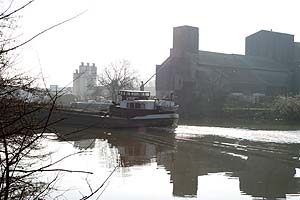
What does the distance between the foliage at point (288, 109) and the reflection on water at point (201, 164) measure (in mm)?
17912

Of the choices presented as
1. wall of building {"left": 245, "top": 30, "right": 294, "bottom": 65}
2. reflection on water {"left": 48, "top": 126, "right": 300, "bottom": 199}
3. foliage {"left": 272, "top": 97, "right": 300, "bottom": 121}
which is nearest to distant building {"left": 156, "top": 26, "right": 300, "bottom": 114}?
wall of building {"left": 245, "top": 30, "right": 294, "bottom": 65}

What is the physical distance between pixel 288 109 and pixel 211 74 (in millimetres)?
18541

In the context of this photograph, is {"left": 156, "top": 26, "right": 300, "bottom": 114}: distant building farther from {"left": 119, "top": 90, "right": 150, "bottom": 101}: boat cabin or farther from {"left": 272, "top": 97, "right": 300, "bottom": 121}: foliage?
{"left": 119, "top": 90, "right": 150, "bottom": 101}: boat cabin

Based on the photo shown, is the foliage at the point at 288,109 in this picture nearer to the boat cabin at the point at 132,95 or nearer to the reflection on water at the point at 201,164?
the boat cabin at the point at 132,95

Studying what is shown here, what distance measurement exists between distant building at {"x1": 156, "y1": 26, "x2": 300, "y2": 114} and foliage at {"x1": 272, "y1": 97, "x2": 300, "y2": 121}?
1050 cm

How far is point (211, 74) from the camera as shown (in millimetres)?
61312

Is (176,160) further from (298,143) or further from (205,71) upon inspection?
(205,71)

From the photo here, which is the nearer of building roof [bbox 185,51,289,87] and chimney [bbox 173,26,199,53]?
chimney [bbox 173,26,199,53]

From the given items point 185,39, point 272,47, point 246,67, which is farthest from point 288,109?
point 272,47

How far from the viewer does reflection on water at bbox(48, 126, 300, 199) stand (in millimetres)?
11742

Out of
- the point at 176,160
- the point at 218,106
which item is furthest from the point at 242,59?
the point at 176,160

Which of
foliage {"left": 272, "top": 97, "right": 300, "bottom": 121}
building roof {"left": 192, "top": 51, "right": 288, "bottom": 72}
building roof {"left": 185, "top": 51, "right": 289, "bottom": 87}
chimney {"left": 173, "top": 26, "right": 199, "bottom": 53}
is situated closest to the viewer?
foliage {"left": 272, "top": 97, "right": 300, "bottom": 121}

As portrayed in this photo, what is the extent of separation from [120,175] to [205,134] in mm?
14935

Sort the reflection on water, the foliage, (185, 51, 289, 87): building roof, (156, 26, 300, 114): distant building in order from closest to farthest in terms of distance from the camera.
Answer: the reflection on water
the foliage
(156, 26, 300, 114): distant building
(185, 51, 289, 87): building roof
